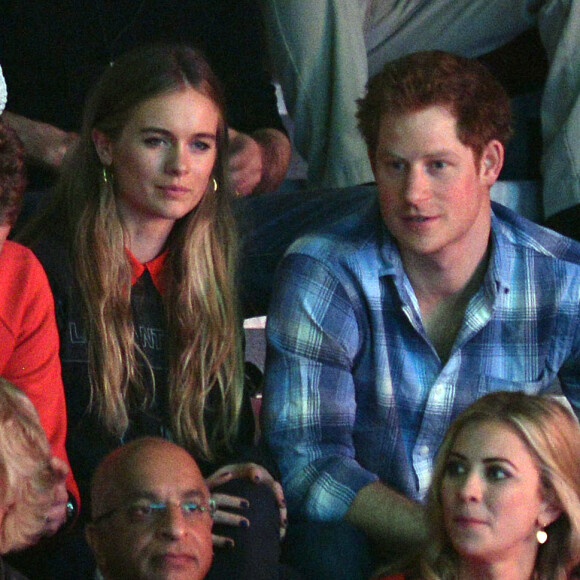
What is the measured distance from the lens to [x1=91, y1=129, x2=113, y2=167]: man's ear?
2.04m

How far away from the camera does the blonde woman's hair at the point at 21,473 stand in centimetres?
151

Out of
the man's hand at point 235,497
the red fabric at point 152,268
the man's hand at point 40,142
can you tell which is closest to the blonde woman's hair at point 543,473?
the man's hand at point 235,497

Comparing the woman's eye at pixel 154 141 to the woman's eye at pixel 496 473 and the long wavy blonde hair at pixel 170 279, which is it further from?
the woman's eye at pixel 496 473

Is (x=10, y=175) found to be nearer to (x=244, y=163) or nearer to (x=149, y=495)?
(x=149, y=495)

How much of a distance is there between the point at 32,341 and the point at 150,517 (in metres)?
0.38

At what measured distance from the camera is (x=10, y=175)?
1.73 metres

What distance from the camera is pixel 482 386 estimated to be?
77.7 inches

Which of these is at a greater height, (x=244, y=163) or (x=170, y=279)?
(x=244, y=163)

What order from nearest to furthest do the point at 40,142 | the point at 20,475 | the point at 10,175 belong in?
the point at 20,475 → the point at 10,175 → the point at 40,142

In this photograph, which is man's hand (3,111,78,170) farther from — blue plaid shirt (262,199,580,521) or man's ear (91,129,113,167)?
blue plaid shirt (262,199,580,521)

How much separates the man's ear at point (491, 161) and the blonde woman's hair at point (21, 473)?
0.83 meters

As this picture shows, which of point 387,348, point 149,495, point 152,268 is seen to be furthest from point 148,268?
point 149,495

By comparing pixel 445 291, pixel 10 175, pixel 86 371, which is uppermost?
pixel 10 175

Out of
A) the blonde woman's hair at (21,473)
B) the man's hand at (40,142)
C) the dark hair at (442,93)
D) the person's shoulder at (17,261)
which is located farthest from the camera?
the man's hand at (40,142)
